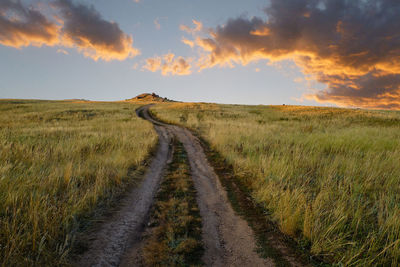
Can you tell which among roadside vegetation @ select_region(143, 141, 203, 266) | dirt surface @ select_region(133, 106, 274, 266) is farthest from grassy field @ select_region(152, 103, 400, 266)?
roadside vegetation @ select_region(143, 141, 203, 266)

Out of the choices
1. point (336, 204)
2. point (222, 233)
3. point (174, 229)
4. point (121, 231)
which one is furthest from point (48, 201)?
point (336, 204)

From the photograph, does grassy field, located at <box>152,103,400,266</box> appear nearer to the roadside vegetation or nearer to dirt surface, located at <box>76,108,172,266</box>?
the roadside vegetation

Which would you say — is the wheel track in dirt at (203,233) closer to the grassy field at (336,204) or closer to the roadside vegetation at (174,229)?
the roadside vegetation at (174,229)

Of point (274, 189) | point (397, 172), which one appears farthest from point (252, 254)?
point (397, 172)

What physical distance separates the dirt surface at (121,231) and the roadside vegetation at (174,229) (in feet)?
0.79

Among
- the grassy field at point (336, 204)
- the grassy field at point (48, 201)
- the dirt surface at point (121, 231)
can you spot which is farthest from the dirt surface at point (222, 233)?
the grassy field at point (48, 201)

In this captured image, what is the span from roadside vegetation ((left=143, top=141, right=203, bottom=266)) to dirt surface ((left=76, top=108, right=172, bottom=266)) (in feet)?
0.79

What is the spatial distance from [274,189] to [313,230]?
1.44 meters

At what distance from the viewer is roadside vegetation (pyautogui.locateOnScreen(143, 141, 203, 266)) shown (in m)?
2.56

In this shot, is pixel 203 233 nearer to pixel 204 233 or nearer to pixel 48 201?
pixel 204 233

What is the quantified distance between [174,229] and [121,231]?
3.17ft

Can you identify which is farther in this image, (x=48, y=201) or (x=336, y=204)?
(x=336, y=204)

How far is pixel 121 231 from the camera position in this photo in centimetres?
317

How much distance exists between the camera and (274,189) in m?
4.41
